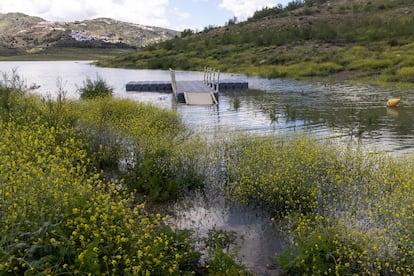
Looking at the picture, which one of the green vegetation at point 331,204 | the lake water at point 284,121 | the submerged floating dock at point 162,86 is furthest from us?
the submerged floating dock at point 162,86

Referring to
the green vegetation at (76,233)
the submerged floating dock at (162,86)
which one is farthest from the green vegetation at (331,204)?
the submerged floating dock at (162,86)

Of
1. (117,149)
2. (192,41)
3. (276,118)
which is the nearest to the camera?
(117,149)

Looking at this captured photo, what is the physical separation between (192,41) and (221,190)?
5958 centimetres

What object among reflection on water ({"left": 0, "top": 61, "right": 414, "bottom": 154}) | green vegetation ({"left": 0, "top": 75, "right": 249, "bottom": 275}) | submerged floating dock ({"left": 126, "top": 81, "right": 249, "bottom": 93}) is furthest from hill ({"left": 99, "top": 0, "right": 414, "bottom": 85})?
green vegetation ({"left": 0, "top": 75, "right": 249, "bottom": 275})

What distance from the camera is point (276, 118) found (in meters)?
15.5

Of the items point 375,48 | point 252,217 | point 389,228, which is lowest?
point 252,217

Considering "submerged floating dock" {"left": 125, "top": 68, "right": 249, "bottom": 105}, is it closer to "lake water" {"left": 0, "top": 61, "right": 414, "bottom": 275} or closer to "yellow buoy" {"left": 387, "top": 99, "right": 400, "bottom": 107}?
"lake water" {"left": 0, "top": 61, "right": 414, "bottom": 275}

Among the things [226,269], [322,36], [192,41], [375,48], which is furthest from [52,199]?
[192,41]

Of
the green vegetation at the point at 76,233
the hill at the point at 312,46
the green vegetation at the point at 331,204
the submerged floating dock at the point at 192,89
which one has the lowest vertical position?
the green vegetation at the point at 331,204

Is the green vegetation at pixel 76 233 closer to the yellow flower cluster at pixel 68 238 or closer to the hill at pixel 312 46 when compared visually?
the yellow flower cluster at pixel 68 238

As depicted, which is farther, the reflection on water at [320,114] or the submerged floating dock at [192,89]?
the submerged floating dock at [192,89]

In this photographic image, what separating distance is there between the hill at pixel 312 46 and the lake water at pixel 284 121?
712cm

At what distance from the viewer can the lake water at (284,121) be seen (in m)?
6.50

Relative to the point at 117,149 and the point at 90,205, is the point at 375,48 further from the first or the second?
the point at 90,205
